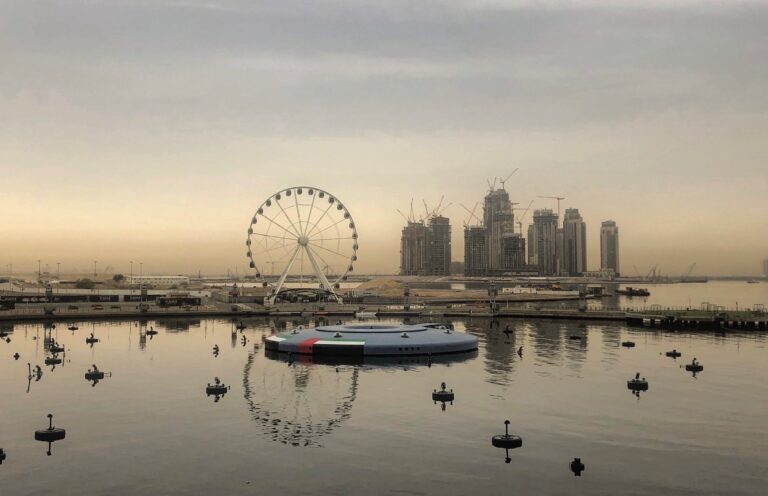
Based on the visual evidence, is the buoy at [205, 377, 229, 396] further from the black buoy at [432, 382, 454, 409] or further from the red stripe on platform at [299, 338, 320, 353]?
the red stripe on platform at [299, 338, 320, 353]

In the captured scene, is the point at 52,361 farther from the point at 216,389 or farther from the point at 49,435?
the point at 49,435

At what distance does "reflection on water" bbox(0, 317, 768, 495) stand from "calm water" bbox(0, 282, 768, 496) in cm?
23

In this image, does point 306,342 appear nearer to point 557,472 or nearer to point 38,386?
point 38,386

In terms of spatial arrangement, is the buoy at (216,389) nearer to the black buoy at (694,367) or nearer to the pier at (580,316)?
the black buoy at (694,367)

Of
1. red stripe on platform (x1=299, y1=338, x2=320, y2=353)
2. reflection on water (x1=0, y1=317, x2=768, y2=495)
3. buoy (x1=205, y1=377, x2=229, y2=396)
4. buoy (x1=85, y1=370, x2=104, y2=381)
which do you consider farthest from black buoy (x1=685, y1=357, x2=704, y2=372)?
buoy (x1=85, y1=370, x2=104, y2=381)

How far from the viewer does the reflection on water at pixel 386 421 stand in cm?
4722

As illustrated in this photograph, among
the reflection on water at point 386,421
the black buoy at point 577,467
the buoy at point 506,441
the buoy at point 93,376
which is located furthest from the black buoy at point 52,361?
the black buoy at point 577,467

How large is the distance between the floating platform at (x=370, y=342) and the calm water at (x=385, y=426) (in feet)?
18.9

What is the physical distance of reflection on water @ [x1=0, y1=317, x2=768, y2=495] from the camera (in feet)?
155

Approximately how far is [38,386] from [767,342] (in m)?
129

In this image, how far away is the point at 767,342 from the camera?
5143 inches

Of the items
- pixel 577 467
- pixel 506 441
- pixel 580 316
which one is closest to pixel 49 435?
pixel 506 441

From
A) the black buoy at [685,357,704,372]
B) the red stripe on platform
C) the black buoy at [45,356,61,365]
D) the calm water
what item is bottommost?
the calm water

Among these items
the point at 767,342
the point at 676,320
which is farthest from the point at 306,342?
the point at 676,320
